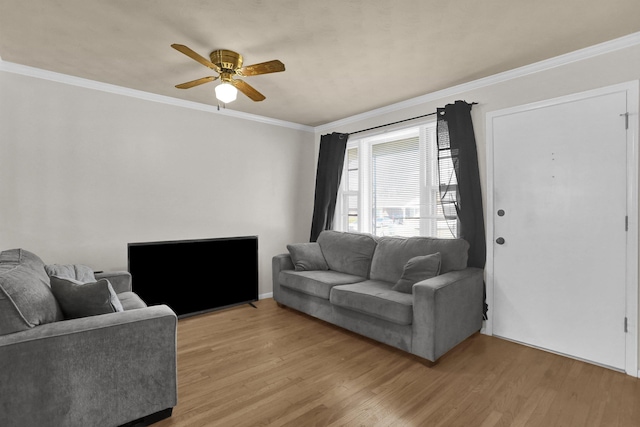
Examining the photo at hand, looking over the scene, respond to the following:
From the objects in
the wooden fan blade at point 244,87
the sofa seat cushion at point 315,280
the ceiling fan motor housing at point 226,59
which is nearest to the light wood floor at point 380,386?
the sofa seat cushion at point 315,280

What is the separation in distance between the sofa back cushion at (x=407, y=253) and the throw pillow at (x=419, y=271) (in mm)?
168

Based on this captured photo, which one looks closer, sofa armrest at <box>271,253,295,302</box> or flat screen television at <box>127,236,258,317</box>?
flat screen television at <box>127,236,258,317</box>

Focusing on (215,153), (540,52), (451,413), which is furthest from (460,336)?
(215,153)

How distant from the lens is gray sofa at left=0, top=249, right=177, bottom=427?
5.01ft

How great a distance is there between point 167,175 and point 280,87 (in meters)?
1.73

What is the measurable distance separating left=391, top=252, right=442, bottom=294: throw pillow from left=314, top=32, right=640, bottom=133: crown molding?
72.0 inches

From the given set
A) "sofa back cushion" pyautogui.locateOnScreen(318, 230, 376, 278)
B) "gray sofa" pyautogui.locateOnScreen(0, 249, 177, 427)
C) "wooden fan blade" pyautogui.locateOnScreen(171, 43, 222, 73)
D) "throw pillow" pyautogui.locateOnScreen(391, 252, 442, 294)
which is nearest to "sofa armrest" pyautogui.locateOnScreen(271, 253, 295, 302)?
"sofa back cushion" pyautogui.locateOnScreen(318, 230, 376, 278)

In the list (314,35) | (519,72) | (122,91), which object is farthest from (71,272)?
(519,72)

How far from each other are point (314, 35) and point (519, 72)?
205cm

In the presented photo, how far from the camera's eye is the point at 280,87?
3.44 metres

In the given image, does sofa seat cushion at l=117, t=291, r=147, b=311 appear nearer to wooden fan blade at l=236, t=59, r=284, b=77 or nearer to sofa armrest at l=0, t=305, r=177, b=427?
sofa armrest at l=0, t=305, r=177, b=427

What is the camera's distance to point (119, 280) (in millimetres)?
3023

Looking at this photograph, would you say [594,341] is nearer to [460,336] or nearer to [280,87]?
[460,336]

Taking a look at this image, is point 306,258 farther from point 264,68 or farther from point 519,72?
point 519,72
